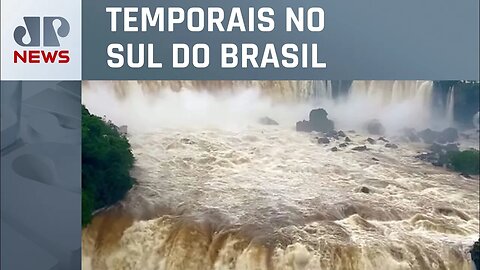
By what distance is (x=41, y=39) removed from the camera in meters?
2.34

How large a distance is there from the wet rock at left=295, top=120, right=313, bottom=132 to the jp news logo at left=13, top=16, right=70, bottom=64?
3.11 feet

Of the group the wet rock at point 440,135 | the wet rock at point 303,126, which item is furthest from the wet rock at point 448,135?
the wet rock at point 303,126

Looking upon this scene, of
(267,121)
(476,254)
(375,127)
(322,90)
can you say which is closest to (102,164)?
(267,121)

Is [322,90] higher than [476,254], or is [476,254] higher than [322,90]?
[322,90]

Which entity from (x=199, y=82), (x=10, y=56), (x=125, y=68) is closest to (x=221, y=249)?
(x=199, y=82)

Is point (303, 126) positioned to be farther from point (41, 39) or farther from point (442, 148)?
point (41, 39)

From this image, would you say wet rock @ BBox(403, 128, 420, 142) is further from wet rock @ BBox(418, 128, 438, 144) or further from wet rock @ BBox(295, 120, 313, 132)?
wet rock @ BBox(295, 120, 313, 132)

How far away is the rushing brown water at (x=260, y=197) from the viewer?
92.7 inches

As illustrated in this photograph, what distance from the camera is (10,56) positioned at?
2.35 meters

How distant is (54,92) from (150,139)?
1.38 ft

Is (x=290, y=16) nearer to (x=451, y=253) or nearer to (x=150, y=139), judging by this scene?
(x=150, y=139)

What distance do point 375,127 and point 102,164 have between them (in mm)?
1105

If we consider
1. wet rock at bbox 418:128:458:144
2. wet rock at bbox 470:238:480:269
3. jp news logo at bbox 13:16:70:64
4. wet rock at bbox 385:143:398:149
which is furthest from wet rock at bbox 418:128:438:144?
jp news logo at bbox 13:16:70:64

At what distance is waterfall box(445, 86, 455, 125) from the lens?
92.1 inches
